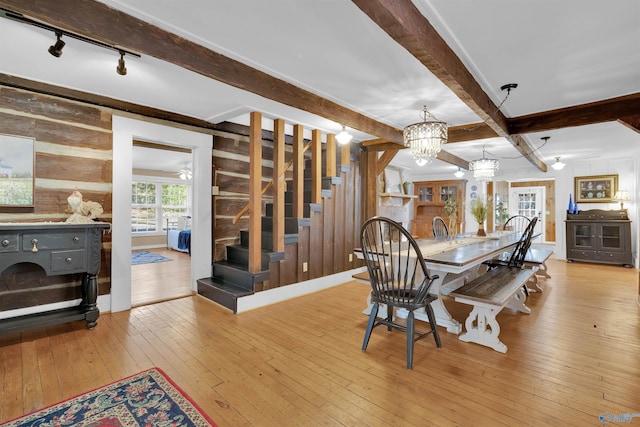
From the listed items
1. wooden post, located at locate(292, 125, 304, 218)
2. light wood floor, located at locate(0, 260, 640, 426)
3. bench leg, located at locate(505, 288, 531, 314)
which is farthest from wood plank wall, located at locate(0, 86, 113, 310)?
bench leg, located at locate(505, 288, 531, 314)

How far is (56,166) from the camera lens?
2.98 metres

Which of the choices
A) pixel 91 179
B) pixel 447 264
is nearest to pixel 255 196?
pixel 91 179

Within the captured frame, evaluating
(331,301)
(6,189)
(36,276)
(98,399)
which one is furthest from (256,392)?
(6,189)

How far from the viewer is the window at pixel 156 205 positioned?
824 centimetres

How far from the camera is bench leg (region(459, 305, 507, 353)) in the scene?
2.46 m

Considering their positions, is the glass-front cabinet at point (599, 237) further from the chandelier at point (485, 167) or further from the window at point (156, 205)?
the window at point (156, 205)

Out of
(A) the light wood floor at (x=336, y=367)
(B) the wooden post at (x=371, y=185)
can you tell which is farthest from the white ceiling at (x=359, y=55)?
(A) the light wood floor at (x=336, y=367)

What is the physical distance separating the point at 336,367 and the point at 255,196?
6.85ft

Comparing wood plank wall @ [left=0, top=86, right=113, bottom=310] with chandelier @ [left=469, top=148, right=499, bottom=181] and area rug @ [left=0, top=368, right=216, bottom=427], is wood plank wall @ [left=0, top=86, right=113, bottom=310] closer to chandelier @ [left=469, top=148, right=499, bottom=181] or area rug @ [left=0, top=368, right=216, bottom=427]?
area rug @ [left=0, top=368, right=216, bottom=427]

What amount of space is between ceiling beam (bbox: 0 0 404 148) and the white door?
8.95 meters

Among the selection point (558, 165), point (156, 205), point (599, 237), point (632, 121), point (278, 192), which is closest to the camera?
point (632, 121)

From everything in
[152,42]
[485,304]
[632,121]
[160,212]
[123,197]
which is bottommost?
[485,304]

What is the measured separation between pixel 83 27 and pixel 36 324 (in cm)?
247

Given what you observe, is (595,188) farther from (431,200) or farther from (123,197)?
(123,197)
